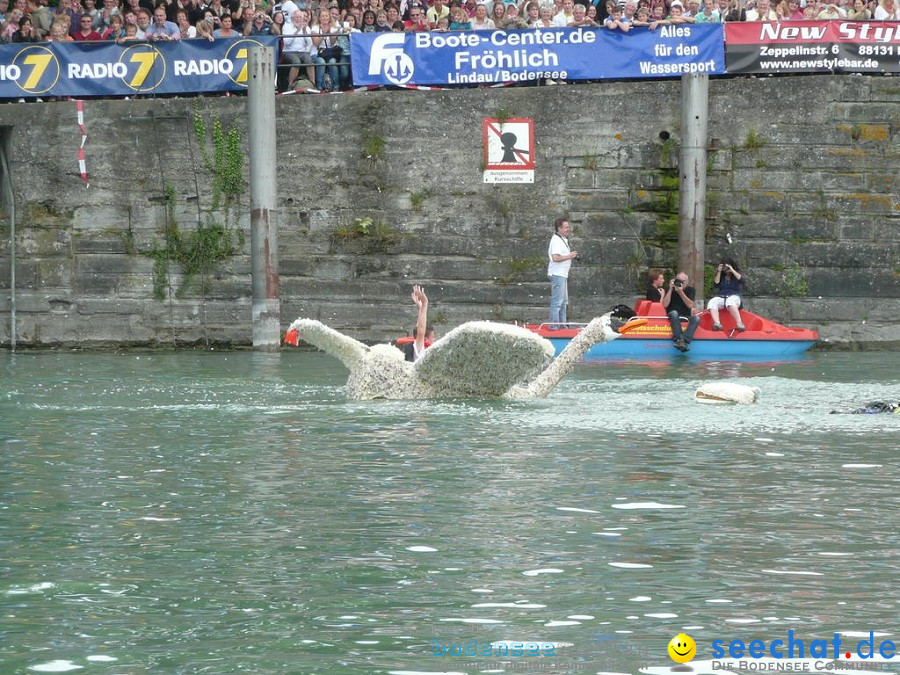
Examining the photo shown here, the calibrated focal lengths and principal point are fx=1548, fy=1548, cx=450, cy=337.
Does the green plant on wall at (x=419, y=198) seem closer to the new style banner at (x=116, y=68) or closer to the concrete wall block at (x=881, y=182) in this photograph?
the new style banner at (x=116, y=68)

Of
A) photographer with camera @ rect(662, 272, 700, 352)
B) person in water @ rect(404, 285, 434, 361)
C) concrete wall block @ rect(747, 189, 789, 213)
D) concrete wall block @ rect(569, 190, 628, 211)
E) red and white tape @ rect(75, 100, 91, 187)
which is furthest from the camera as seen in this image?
red and white tape @ rect(75, 100, 91, 187)

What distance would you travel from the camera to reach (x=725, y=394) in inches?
634

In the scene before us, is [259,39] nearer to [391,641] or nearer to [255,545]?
[255,545]

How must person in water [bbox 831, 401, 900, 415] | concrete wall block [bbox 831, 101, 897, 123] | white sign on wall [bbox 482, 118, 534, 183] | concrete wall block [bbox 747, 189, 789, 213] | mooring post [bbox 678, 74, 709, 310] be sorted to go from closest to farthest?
person in water [bbox 831, 401, 900, 415], mooring post [bbox 678, 74, 709, 310], concrete wall block [bbox 831, 101, 897, 123], concrete wall block [bbox 747, 189, 789, 213], white sign on wall [bbox 482, 118, 534, 183]

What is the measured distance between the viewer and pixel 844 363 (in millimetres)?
21906

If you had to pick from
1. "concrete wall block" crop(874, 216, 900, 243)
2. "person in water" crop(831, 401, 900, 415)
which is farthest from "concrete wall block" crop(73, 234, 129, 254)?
"person in water" crop(831, 401, 900, 415)

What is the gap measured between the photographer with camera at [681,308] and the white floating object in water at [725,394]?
7062 mm

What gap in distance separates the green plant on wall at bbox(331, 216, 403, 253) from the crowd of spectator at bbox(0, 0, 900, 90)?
236 centimetres

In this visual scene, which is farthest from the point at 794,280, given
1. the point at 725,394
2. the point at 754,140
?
the point at 725,394

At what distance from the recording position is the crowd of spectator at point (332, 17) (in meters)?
24.7

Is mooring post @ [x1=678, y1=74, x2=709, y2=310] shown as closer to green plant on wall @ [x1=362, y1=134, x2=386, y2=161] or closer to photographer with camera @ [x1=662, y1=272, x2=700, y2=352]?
photographer with camera @ [x1=662, y1=272, x2=700, y2=352]

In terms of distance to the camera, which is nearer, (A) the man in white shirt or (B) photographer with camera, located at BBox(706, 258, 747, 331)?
(B) photographer with camera, located at BBox(706, 258, 747, 331)

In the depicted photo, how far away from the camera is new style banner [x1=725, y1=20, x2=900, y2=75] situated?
24.1m

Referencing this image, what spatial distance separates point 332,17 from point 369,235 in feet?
11.9
